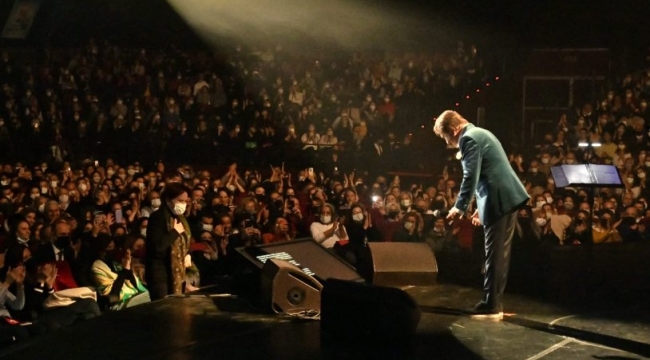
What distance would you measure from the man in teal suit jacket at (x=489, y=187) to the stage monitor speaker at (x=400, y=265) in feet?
3.40

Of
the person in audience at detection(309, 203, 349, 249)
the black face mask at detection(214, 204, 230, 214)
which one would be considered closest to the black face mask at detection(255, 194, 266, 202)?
the black face mask at detection(214, 204, 230, 214)

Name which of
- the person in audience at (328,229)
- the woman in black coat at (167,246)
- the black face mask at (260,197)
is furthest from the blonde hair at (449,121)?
the black face mask at (260,197)

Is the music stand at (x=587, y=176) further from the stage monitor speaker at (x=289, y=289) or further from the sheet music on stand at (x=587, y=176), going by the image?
the stage monitor speaker at (x=289, y=289)

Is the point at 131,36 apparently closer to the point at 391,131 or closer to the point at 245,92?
the point at 245,92

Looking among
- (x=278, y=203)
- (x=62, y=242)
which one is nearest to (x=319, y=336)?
(x=62, y=242)

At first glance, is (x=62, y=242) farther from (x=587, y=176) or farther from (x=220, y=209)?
(x=587, y=176)

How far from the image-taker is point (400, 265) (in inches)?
207

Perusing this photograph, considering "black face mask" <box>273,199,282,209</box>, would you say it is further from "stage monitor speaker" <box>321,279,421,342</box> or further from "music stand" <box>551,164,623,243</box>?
"stage monitor speaker" <box>321,279,421,342</box>

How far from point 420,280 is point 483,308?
38.3 inches

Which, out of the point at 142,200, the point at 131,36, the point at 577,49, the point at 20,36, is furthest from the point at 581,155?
the point at 20,36

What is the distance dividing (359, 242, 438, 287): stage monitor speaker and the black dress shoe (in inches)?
35.4

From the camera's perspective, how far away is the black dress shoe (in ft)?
14.2

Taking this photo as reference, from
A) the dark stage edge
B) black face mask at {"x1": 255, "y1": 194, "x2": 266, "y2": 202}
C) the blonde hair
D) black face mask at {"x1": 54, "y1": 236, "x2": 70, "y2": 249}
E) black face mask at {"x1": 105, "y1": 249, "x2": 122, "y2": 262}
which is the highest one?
the blonde hair

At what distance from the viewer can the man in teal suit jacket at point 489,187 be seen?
4.10m
